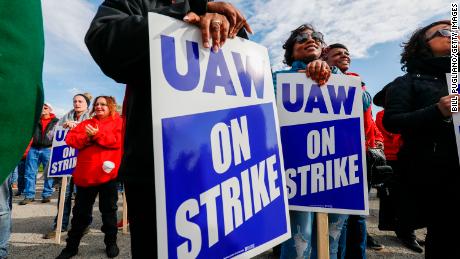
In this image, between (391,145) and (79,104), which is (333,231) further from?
(79,104)

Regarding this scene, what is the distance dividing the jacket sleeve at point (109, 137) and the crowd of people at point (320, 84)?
11 millimetres

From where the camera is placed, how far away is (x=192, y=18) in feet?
2.93

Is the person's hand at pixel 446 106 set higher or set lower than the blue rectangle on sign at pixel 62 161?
higher

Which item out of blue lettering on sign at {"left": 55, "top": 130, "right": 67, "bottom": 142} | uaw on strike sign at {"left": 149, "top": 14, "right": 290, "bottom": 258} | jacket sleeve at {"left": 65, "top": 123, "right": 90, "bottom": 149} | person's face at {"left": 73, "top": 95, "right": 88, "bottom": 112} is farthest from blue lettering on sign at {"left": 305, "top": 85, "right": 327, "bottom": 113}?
blue lettering on sign at {"left": 55, "top": 130, "right": 67, "bottom": 142}

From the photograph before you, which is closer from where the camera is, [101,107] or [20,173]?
[101,107]

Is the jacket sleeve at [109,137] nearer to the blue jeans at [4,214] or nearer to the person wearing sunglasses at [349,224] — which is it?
the blue jeans at [4,214]

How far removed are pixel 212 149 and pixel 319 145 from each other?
1041 mm

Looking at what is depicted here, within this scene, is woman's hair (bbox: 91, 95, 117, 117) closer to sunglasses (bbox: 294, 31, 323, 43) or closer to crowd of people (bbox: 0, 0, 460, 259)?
crowd of people (bbox: 0, 0, 460, 259)

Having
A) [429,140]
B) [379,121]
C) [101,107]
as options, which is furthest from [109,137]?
[379,121]

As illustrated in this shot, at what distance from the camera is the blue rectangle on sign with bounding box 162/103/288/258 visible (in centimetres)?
81

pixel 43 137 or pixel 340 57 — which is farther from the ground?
pixel 340 57

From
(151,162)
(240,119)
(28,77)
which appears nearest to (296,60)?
(240,119)

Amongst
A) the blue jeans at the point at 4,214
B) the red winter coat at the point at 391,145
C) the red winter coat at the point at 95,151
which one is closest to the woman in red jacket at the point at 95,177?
the red winter coat at the point at 95,151

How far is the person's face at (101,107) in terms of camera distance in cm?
349
